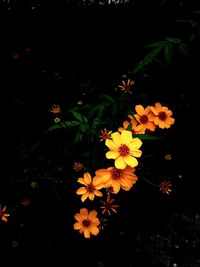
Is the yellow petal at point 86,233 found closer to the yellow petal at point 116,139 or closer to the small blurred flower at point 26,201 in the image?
the small blurred flower at point 26,201

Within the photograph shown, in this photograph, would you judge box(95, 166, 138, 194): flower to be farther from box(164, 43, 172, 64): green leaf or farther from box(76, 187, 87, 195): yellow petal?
box(164, 43, 172, 64): green leaf

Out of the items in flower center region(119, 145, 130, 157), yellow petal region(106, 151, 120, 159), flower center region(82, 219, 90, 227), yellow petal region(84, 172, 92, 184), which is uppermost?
flower center region(119, 145, 130, 157)

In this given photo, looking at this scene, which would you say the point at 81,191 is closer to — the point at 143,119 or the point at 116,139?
the point at 116,139

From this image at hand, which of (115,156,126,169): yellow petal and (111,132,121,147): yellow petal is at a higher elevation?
(111,132,121,147): yellow petal

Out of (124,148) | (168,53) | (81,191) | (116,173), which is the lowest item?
(81,191)

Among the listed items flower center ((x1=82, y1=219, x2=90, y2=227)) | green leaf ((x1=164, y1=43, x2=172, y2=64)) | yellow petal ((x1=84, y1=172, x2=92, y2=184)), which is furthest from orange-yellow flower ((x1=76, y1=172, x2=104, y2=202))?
green leaf ((x1=164, y1=43, x2=172, y2=64))

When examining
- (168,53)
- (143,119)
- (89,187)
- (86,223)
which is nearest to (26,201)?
(86,223)
